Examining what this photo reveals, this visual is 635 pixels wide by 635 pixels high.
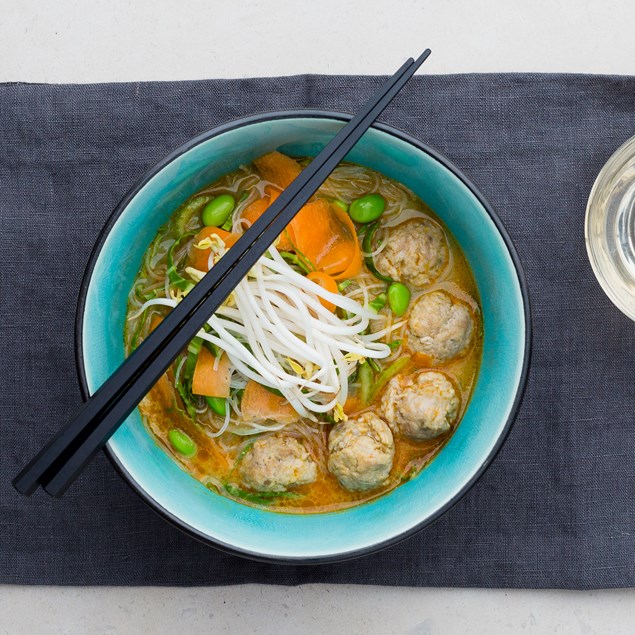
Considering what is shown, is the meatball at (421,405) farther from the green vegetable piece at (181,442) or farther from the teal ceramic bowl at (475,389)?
the green vegetable piece at (181,442)

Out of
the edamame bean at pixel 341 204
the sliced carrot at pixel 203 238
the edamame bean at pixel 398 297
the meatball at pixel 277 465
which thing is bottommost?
the meatball at pixel 277 465

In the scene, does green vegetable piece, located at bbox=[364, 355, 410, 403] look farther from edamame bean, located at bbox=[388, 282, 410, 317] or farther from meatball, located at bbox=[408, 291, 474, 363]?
edamame bean, located at bbox=[388, 282, 410, 317]

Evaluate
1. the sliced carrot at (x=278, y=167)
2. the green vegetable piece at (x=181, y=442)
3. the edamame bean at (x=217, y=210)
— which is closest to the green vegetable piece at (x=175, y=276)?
the edamame bean at (x=217, y=210)

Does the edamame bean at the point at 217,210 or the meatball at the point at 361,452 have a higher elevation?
the edamame bean at the point at 217,210

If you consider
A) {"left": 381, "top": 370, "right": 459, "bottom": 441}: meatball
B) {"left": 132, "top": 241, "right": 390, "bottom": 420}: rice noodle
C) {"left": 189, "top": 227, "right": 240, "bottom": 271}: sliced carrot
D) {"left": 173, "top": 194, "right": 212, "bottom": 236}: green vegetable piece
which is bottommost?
{"left": 381, "top": 370, "right": 459, "bottom": 441}: meatball

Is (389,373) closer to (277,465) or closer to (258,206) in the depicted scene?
(277,465)

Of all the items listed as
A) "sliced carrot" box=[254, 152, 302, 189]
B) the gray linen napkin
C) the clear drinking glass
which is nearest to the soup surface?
"sliced carrot" box=[254, 152, 302, 189]

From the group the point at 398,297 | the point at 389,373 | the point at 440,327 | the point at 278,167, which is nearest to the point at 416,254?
the point at 398,297

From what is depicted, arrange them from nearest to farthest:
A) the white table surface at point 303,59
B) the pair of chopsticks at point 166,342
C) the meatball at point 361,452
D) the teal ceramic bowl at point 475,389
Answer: the pair of chopsticks at point 166,342, the teal ceramic bowl at point 475,389, the meatball at point 361,452, the white table surface at point 303,59
